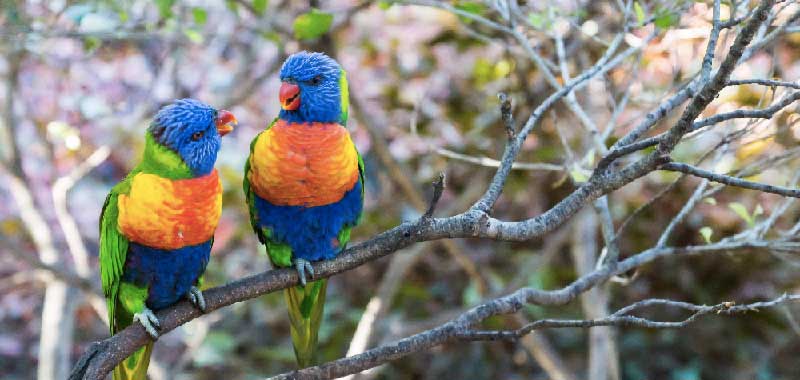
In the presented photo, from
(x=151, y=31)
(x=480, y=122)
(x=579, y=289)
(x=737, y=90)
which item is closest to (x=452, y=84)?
(x=480, y=122)

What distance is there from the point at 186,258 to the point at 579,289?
0.98 meters

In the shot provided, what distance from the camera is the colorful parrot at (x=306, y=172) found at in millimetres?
1992

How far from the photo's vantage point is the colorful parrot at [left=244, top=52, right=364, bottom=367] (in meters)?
1.99

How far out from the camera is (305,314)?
2275 mm

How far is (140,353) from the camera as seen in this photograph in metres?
2.00

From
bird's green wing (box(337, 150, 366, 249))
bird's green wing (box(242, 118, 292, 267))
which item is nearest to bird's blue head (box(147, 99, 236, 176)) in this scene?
bird's green wing (box(242, 118, 292, 267))

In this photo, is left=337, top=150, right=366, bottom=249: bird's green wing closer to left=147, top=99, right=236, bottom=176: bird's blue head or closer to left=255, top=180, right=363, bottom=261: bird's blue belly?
left=255, top=180, right=363, bottom=261: bird's blue belly

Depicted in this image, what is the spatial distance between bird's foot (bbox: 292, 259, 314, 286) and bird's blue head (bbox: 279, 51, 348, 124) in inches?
14.5

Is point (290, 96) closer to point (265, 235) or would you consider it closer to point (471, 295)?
point (265, 235)

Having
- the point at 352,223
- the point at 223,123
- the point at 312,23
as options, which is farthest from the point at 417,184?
the point at 223,123

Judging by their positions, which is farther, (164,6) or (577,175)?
(164,6)

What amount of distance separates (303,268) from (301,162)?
0.89ft

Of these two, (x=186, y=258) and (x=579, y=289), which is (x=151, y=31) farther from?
(x=579, y=289)

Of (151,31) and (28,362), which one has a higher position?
(151,31)
